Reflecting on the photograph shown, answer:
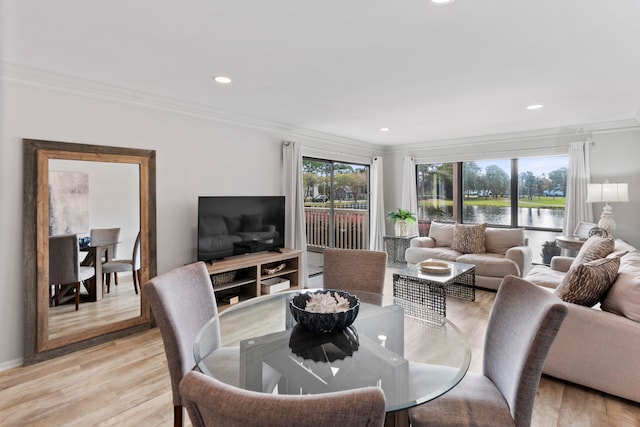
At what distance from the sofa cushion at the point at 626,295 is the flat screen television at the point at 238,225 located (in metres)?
3.32

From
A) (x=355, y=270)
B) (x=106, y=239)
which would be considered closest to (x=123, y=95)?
(x=106, y=239)

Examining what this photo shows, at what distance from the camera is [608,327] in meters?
2.19

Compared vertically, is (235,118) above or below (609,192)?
above

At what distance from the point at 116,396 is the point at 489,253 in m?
4.84

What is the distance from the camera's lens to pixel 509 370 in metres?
1.45

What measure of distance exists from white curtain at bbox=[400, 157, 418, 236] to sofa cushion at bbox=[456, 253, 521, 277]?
1.69 m

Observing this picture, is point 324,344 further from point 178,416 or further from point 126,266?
point 126,266

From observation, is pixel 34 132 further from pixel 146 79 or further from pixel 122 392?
pixel 122 392

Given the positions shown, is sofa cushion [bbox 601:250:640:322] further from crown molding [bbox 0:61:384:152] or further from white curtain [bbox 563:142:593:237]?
crown molding [bbox 0:61:384:152]

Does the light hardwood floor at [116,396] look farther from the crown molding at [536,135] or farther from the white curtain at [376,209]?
the crown molding at [536,135]

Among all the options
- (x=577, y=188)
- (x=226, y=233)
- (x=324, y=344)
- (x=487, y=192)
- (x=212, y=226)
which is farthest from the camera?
(x=487, y=192)

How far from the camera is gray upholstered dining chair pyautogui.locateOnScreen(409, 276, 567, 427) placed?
50.8 inches

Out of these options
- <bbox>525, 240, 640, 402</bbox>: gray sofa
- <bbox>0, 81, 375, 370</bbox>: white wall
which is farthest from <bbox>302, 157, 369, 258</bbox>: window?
<bbox>525, 240, 640, 402</bbox>: gray sofa

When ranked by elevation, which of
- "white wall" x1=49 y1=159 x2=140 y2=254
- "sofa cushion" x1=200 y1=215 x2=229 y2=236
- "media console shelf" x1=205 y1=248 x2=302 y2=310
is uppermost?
"white wall" x1=49 y1=159 x2=140 y2=254
